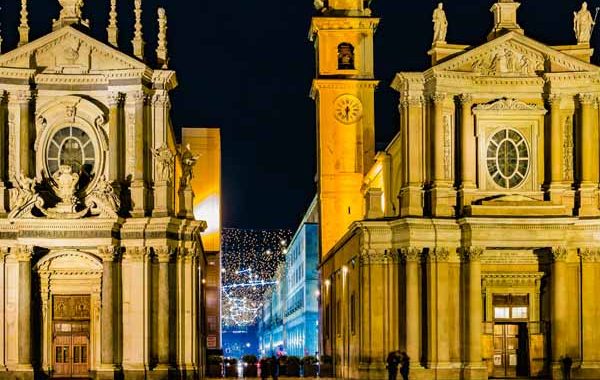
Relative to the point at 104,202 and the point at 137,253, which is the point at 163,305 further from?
the point at 104,202

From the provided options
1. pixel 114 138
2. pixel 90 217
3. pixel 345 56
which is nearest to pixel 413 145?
pixel 114 138

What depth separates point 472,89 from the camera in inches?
2169

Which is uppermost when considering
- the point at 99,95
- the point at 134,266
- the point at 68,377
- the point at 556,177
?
the point at 99,95

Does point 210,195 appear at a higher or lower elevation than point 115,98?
lower

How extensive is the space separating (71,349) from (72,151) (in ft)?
28.8

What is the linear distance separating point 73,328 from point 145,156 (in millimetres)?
8313

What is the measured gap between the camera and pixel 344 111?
76.9 metres

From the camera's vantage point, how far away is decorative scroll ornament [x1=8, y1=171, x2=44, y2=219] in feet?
172

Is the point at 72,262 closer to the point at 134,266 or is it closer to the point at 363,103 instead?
the point at 134,266

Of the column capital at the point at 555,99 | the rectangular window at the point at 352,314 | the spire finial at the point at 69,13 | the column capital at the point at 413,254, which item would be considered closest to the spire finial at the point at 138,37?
the spire finial at the point at 69,13

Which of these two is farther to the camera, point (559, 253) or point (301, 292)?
point (301, 292)

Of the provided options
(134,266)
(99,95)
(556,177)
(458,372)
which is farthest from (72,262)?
(556,177)

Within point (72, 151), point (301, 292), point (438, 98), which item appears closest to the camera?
point (438, 98)

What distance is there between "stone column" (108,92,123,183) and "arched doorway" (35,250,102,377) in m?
3.70
